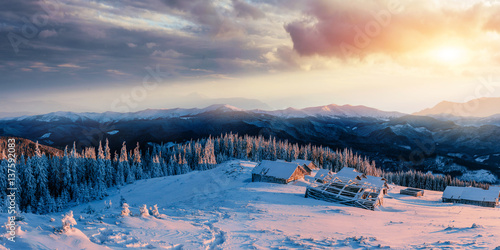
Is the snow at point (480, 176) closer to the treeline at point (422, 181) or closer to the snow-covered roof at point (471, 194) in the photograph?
the treeline at point (422, 181)

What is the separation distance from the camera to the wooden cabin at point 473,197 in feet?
172

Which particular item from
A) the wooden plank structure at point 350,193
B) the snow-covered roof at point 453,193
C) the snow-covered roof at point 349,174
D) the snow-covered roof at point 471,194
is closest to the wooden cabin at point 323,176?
the snow-covered roof at point 349,174

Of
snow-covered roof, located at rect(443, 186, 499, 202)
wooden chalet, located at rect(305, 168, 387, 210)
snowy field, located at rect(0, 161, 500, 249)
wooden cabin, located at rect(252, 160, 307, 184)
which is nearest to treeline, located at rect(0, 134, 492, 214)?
wooden cabin, located at rect(252, 160, 307, 184)

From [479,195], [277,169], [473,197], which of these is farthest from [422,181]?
[277,169]

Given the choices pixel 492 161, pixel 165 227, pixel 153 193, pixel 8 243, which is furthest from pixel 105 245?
pixel 492 161

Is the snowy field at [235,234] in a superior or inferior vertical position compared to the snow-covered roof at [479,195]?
superior

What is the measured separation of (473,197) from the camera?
54719mm

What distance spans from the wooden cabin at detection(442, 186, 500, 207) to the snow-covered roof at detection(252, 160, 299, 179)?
Answer: 31275mm

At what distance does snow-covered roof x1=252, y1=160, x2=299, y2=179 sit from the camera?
54.9 metres

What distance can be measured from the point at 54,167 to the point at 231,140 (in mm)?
65079

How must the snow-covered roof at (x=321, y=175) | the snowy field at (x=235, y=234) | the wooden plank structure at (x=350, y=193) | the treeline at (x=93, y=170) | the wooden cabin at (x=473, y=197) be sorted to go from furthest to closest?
the treeline at (x=93, y=170)
the snow-covered roof at (x=321, y=175)
the wooden cabin at (x=473, y=197)
the wooden plank structure at (x=350, y=193)
the snowy field at (x=235, y=234)

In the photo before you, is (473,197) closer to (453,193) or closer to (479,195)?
(479,195)

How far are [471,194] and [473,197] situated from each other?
97 centimetres

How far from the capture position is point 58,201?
60.1 metres
